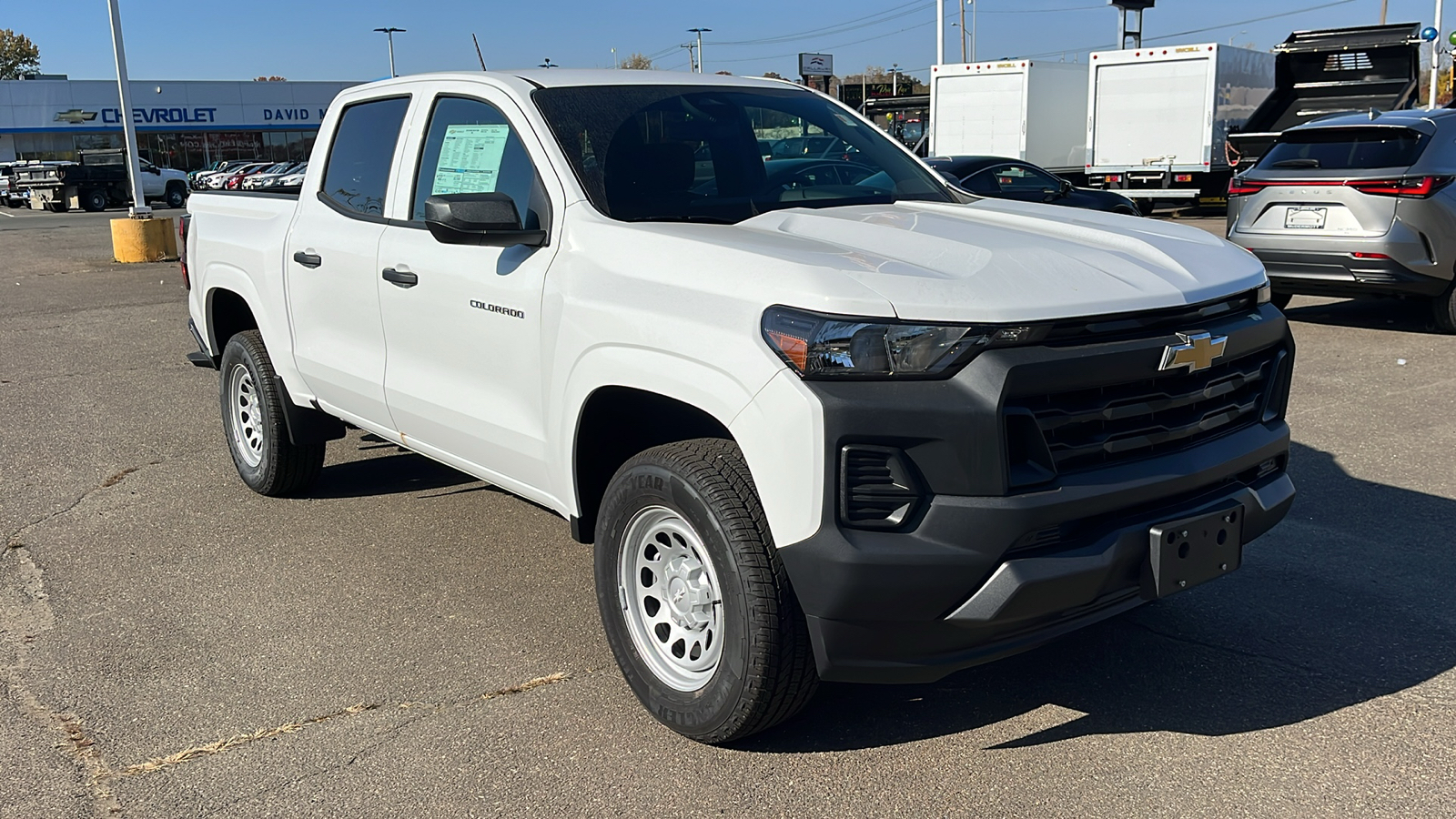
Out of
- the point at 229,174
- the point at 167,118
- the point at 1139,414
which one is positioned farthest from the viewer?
the point at 167,118

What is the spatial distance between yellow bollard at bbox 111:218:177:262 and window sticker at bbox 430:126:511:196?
17.6 metres

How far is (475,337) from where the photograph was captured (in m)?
4.08

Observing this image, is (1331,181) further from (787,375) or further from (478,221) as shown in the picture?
(787,375)

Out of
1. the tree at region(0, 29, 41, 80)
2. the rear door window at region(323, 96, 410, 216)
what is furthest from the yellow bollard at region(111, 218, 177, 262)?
the tree at region(0, 29, 41, 80)

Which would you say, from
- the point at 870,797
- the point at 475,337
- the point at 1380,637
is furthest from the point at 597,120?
the point at 1380,637

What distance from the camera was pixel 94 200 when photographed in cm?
4238

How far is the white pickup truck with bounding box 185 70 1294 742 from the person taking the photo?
A: 9.32 feet

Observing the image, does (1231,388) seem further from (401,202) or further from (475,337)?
(401,202)

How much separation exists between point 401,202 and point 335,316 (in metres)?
0.65

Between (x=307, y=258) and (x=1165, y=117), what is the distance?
20186 millimetres

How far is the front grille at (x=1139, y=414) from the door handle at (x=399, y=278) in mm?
2374

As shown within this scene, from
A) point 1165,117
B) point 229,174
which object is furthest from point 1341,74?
point 229,174

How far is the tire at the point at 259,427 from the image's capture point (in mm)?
5598

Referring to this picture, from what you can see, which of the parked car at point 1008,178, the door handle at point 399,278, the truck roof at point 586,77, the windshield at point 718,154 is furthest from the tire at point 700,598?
the parked car at point 1008,178
